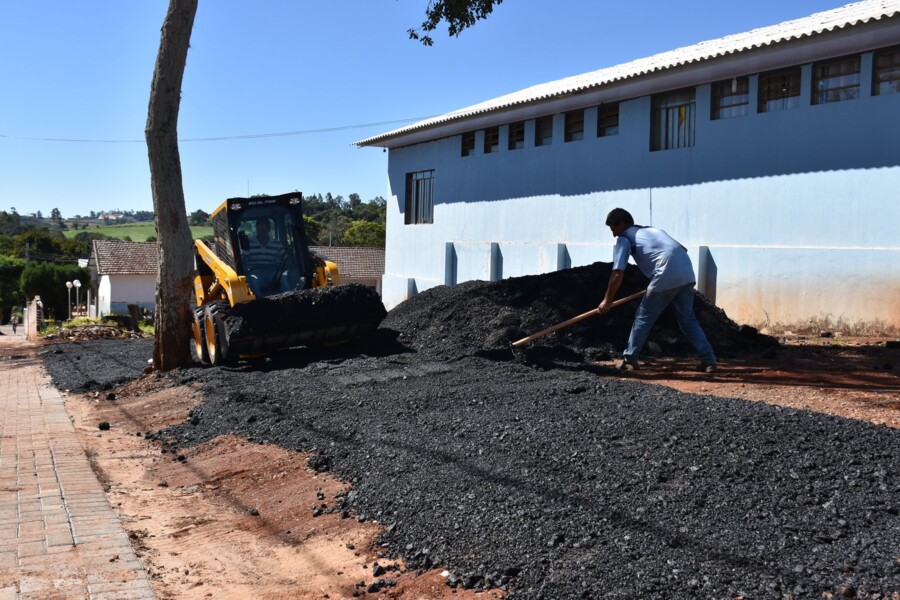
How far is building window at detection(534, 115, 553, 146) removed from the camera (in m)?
19.8

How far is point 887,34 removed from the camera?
12.2 metres

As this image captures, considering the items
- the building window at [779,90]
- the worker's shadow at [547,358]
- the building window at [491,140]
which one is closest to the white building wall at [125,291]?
the building window at [491,140]

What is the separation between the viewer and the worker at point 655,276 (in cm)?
881

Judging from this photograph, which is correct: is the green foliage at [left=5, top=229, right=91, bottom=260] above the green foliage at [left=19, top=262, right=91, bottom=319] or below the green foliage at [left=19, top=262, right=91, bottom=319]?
above

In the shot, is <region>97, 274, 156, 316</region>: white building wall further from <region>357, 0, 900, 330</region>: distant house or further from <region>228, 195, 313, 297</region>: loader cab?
<region>228, 195, 313, 297</region>: loader cab

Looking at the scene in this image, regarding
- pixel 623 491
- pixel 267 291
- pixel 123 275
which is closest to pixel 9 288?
pixel 123 275

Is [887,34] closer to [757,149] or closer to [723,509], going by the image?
[757,149]

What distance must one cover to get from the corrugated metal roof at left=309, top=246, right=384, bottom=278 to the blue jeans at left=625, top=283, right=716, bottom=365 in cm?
4770

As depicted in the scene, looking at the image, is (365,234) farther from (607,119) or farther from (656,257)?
(656,257)

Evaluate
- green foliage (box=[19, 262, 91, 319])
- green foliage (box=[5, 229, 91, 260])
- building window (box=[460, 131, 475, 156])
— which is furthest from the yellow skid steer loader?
green foliage (box=[5, 229, 91, 260])

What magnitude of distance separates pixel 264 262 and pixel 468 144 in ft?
33.5

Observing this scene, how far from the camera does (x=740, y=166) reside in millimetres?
14773

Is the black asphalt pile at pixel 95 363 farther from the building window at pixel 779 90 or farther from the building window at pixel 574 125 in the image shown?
the building window at pixel 779 90

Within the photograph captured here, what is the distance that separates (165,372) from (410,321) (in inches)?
154
